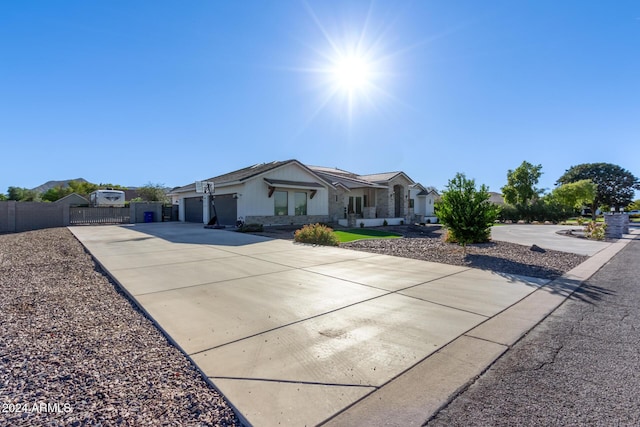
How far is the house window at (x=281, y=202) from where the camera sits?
21.0 metres

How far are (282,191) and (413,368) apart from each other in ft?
62.0

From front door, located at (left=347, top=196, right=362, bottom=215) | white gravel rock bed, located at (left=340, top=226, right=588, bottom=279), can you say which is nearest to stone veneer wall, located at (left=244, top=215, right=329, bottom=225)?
front door, located at (left=347, top=196, right=362, bottom=215)

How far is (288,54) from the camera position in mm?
13391

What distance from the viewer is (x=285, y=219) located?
2136 centimetres

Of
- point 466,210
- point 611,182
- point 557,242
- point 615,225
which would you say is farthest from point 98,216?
point 611,182

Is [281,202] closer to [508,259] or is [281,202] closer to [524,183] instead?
[508,259]

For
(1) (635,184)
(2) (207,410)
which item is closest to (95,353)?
(2) (207,410)

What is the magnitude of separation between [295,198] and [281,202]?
4.04 ft

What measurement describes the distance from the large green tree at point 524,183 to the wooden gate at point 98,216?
41313 millimetres

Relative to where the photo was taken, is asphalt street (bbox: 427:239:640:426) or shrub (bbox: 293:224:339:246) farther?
shrub (bbox: 293:224:339:246)

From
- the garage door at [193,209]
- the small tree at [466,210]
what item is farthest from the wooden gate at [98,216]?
the small tree at [466,210]

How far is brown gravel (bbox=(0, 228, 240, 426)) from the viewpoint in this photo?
7.53ft

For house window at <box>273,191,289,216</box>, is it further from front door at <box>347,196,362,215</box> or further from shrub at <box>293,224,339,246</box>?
shrub at <box>293,224,339,246</box>

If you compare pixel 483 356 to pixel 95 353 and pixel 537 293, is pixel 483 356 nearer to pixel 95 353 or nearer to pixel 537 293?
pixel 537 293
